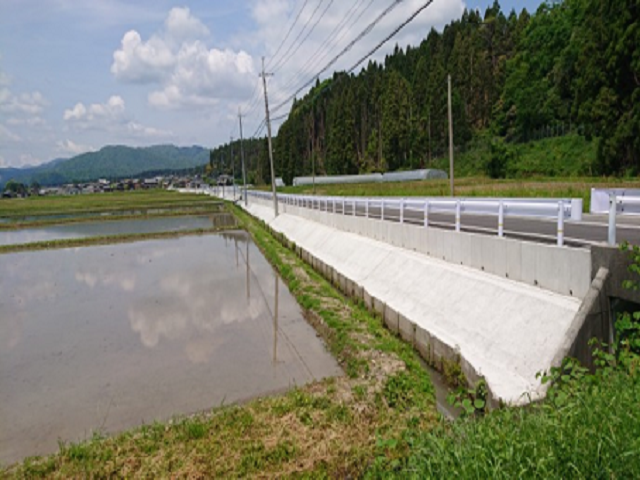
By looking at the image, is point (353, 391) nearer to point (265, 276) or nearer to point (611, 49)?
point (265, 276)

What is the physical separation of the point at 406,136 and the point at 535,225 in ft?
189

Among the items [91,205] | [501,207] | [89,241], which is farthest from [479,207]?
[91,205]

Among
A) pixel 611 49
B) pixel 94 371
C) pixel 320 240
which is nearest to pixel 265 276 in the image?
pixel 320 240

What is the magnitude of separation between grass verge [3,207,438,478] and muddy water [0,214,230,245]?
3141cm

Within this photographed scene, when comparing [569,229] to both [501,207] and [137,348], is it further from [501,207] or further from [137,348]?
[137,348]

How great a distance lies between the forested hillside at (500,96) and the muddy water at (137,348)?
16527 mm

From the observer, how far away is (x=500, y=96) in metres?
64.5

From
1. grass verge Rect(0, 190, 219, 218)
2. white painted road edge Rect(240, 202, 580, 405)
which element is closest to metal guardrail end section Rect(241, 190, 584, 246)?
white painted road edge Rect(240, 202, 580, 405)

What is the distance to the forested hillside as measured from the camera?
2802cm

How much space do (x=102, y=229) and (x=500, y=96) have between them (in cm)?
5534

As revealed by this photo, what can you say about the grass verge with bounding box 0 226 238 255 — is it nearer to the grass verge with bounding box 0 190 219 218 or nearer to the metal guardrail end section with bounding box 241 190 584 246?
the metal guardrail end section with bounding box 241 190 584 246

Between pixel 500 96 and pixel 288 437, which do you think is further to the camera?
pixel 500 96

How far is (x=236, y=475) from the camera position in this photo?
536 centimetres

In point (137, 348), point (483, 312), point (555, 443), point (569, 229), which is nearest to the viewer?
point (555, 443)
